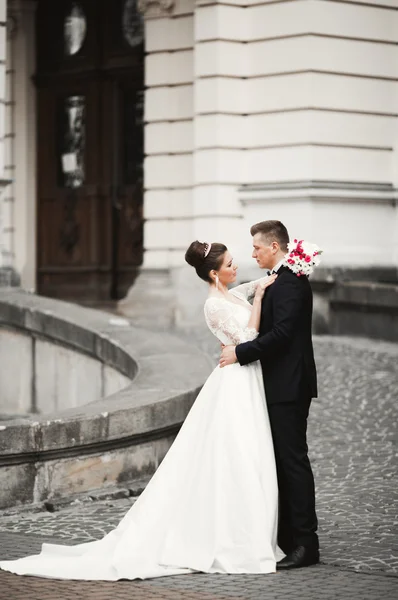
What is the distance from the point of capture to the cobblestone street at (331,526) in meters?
6.43

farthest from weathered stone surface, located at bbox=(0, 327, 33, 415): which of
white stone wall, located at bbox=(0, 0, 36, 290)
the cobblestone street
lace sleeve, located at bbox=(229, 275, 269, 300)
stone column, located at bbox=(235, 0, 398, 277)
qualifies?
white stone wall, located at bbox=(0, 0, 36, 290)

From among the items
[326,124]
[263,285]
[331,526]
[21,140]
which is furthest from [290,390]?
[21,140]

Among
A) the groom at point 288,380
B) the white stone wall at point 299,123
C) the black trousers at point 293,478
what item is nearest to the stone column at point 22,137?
the white stone wall at point 299,123

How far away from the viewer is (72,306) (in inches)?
511

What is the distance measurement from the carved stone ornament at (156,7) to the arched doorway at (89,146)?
3.81 ft

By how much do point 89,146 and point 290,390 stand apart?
50.8ft

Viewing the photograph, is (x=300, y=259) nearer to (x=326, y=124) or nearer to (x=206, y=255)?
(x=206, y=255)

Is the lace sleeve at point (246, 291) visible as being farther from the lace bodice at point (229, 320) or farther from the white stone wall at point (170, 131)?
the white stone wall at point (170, 131)

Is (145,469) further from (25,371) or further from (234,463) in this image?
(25,371)

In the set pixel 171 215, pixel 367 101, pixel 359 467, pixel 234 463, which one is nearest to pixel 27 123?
pixel 171 215

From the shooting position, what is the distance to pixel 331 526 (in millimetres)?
7941

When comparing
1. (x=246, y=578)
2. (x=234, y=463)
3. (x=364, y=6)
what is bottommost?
(x=246, y=578)

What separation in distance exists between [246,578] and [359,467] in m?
3.10

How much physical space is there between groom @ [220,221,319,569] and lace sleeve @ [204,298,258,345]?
0.28 ft
